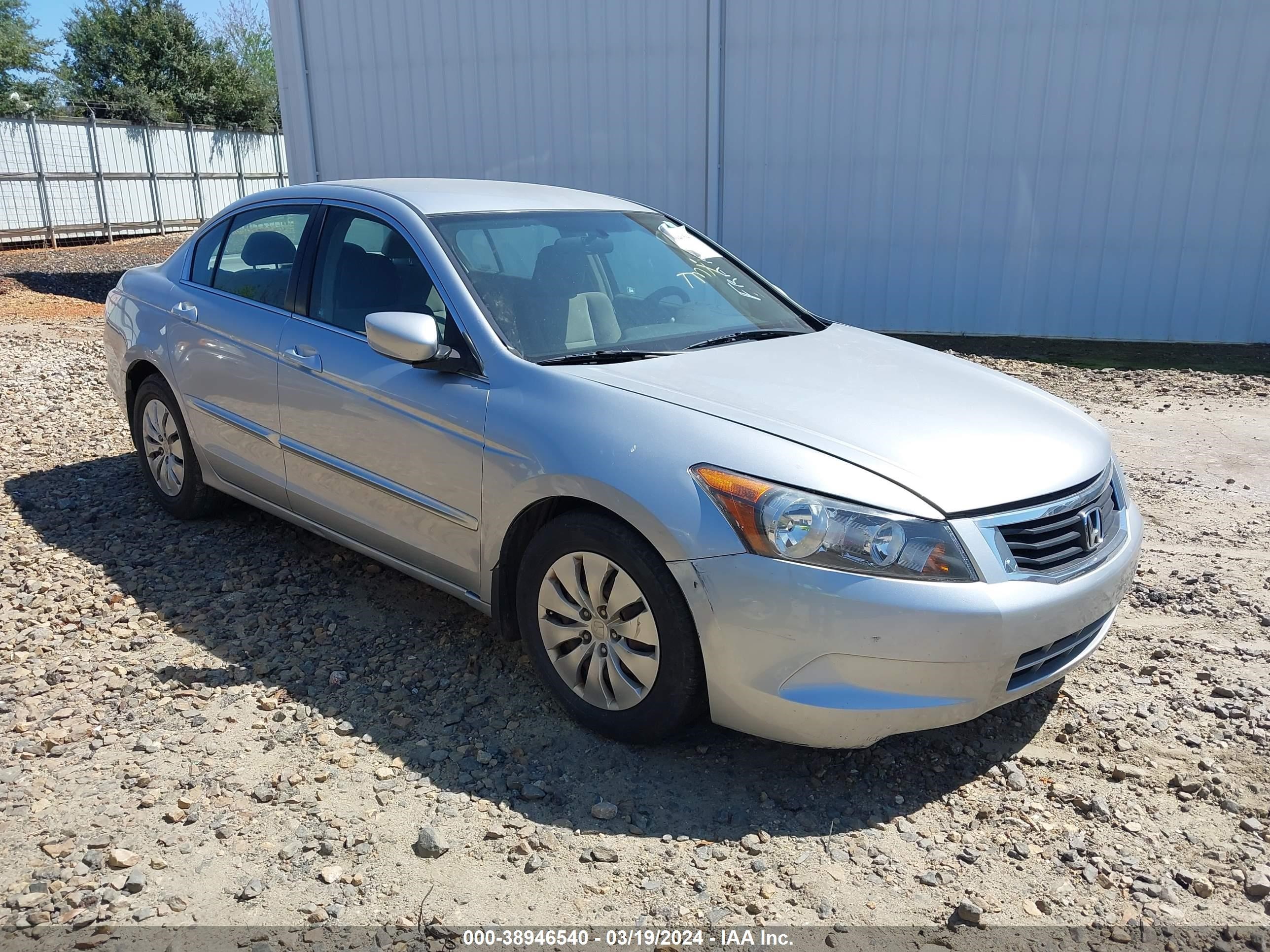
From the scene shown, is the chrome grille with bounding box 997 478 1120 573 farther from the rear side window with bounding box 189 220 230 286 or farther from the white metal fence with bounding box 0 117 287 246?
the white metal fence with bounding box 0 117 287 246

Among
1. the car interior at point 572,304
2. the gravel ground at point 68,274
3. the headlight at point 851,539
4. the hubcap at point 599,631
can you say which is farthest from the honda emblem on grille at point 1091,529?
the gravel ground at point 68,274

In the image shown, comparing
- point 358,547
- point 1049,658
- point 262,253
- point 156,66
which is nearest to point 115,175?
point 156,66

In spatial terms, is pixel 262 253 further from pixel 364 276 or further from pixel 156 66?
pixel 156 66

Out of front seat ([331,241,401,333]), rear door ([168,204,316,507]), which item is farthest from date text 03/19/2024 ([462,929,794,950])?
rear door ([168,204,316,507])

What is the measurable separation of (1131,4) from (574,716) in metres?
9.65

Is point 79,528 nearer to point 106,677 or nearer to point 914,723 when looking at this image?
point 106,677

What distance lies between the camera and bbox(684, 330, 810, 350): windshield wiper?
3.83 m

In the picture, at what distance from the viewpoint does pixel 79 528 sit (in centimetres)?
519

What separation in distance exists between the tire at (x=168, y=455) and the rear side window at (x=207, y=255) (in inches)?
21.8

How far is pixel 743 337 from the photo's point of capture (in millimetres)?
4020

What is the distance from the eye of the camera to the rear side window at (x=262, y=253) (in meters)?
4.38

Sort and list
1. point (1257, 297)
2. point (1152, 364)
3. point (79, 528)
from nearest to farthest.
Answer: point (79, 528) → point (1152, 364) → point (1257, 297)

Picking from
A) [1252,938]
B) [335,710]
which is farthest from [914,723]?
[335,710]

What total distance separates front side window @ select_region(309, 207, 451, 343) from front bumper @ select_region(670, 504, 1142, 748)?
61.1 inches
